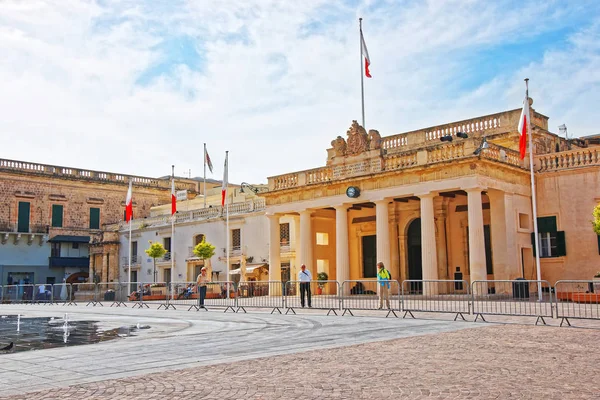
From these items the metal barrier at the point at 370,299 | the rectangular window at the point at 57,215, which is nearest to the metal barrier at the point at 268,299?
the metal barrier at the point at 370,299

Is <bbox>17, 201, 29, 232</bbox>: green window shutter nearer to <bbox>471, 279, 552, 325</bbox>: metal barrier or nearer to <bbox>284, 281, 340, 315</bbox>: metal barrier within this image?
<bbox>284, 281, 340, 315</bbox>: metal barrier

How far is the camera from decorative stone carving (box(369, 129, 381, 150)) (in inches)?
1065

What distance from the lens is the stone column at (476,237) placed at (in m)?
23.3

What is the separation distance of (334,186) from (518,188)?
26.5 feet

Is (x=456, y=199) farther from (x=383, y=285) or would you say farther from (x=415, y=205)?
(x=383, y=285)

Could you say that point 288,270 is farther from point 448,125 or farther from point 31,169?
point 31,169

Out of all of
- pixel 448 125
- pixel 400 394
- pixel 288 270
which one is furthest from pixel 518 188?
pixel 400 394

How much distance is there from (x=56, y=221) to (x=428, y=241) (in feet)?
117

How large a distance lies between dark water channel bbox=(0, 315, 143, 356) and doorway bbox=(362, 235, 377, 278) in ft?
58.5

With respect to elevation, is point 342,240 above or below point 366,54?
below

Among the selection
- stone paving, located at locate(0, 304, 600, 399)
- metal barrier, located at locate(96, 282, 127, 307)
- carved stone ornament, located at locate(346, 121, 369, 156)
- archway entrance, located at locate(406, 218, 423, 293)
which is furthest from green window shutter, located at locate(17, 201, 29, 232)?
stone paving, located at locate(0, 304, 600, 399)

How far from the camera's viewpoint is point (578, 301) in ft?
55.7

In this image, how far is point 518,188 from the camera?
2527 cm

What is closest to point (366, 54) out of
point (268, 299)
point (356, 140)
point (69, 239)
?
point (356, 140)
